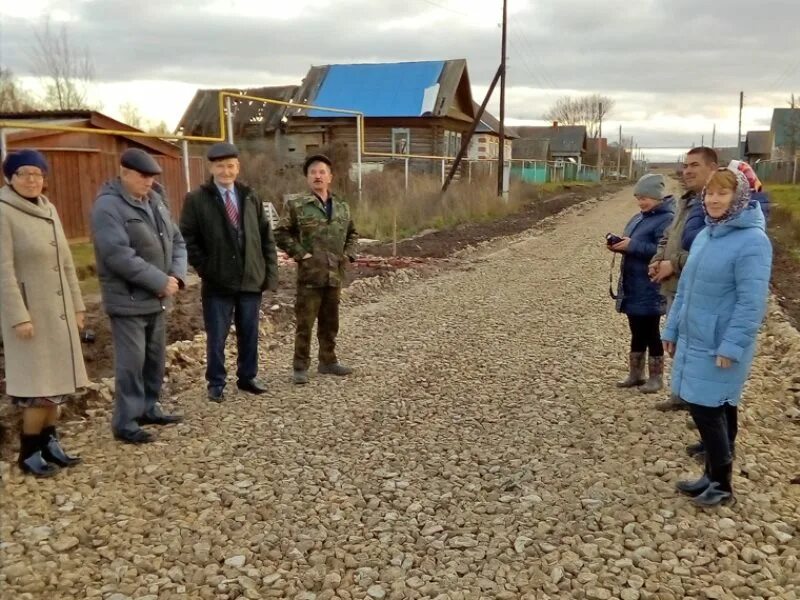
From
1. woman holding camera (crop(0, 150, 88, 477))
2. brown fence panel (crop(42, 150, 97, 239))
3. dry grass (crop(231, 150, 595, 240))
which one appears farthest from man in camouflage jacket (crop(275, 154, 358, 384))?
dry grass (crop(231, 150, 595, 240))

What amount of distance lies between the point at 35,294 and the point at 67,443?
117 cm

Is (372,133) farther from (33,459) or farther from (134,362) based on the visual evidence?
(33,459)

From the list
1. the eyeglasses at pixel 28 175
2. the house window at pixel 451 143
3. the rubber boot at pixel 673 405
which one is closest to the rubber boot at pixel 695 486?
the rubber boot at pixel 673 405

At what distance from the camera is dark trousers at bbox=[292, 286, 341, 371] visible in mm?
5742

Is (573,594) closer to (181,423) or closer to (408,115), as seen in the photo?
(181,423)

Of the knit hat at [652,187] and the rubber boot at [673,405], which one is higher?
the knit hat at [652,187]

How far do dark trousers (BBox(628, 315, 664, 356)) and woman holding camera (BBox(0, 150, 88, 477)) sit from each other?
12.7ft

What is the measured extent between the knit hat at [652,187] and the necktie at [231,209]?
294 cm

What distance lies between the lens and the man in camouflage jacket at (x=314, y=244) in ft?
18.5

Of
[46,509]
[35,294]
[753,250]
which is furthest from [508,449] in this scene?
[35,294]

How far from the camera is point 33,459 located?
13.2 ft

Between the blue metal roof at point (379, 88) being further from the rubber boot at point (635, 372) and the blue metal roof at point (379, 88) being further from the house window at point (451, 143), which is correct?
the rubber boot at point (635, 372)

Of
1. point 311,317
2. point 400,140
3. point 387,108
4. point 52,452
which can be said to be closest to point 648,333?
point 311,317

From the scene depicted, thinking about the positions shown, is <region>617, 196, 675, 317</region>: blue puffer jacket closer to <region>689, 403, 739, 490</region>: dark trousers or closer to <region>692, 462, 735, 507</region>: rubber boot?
<region>689, 403, 739, 490</region>: dark trousers
